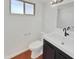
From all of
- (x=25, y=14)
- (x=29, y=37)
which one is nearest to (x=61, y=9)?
(x=25, y=14)

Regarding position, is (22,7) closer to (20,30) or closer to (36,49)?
(20,30)

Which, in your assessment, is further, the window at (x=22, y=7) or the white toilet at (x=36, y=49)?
the window at (x=22, y=7)

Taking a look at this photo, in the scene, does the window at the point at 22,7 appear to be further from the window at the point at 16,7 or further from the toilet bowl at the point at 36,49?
the toilet bowl at the point at 36,49

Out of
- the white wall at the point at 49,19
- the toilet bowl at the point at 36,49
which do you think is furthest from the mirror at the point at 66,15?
the toilet bowl at the point at 36,49

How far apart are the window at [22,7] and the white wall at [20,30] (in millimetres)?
156

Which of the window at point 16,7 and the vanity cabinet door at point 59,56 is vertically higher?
the window at point 16,7

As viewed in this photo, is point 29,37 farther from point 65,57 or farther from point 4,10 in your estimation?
point 65,57

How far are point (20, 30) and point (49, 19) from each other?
1.05 metres

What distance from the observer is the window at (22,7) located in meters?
2.93

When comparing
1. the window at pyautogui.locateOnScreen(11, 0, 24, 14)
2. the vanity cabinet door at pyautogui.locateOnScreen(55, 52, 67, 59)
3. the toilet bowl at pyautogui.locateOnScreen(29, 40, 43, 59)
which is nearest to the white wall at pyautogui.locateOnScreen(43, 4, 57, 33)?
the toilet bowl at pyautogui.locateOnScreen(29, 40, 43, 59)

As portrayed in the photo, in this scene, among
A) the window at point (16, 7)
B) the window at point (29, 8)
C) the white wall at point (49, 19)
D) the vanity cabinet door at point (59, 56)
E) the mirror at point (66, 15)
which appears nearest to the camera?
the vanity cabinet door at point (59, 56)

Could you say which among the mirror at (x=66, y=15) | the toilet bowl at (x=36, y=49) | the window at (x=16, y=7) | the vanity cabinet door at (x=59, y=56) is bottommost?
the toilet bowl at (x=36, y=49)

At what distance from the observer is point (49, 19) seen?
132 inches
